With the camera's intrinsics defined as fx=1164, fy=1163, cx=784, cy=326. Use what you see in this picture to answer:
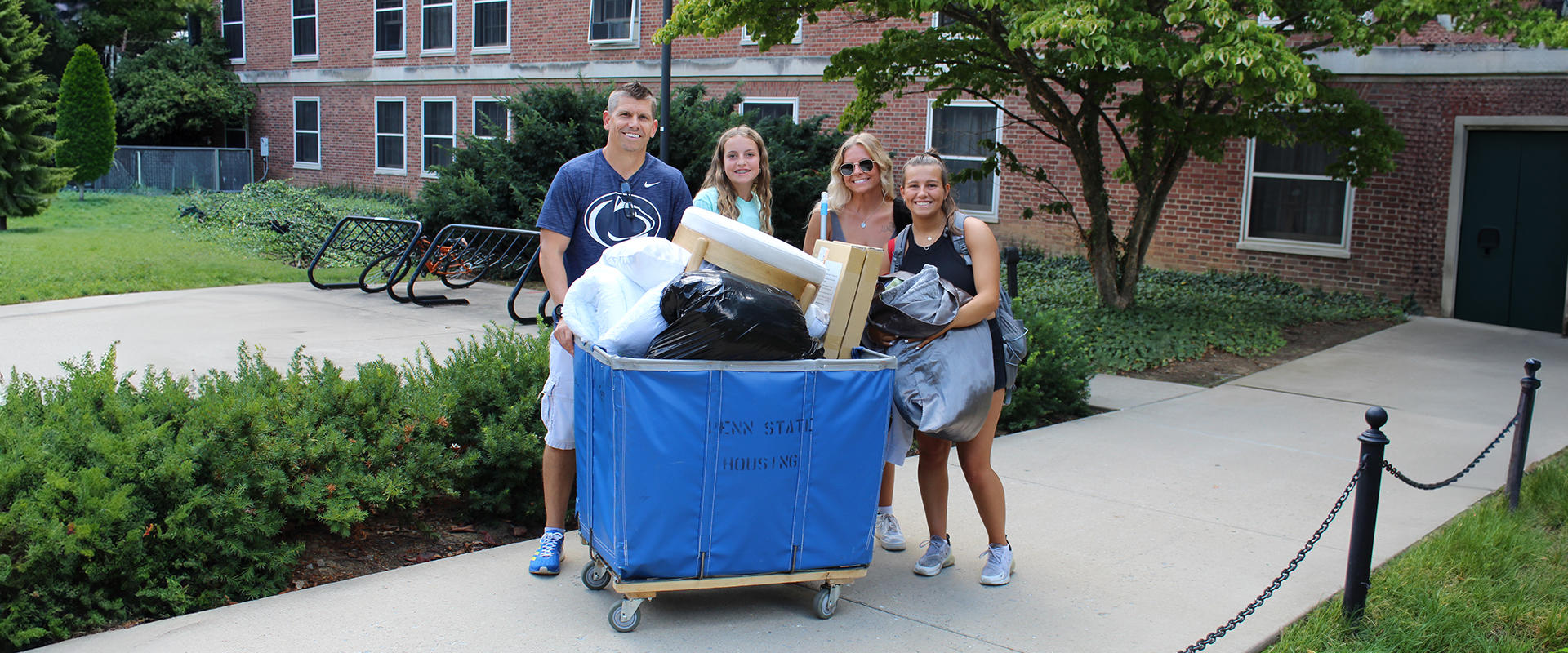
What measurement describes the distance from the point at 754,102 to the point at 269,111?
53.4 ft

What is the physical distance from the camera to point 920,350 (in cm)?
394

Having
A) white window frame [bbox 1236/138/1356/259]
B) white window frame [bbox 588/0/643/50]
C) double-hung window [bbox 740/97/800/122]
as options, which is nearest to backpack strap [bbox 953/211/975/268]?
white window frame [bbox 1236/138/1356/259]

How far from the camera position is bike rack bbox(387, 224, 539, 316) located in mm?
11406

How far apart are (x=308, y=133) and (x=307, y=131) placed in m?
0.05

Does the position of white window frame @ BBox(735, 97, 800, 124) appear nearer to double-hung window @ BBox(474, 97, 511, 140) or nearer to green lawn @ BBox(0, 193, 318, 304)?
double-hung window @ BBox(474, 97, 511, 140)

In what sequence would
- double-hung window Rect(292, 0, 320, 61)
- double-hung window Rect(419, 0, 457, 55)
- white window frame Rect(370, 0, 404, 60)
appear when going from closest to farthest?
double-hung window Rect(419, 0, 457, 55) → white window frame Rect(370, 0, 404, 60) → double-hung window Rect(292, 0, 320, 61)

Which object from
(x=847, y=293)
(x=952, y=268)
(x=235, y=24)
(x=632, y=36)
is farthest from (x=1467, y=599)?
(x=235, y=24)

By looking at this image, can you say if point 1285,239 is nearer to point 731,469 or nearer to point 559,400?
point 559,400

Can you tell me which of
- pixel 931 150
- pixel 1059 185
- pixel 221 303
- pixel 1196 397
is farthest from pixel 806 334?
pixel 1059 185

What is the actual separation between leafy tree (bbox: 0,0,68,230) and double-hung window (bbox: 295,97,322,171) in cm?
907

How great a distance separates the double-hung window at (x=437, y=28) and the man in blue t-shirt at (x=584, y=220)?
2257 centimetres

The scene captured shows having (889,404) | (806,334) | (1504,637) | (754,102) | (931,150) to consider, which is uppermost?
(754,102)

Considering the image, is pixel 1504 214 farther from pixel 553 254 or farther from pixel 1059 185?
pixel 553 254

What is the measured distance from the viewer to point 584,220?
4211 millimetres
